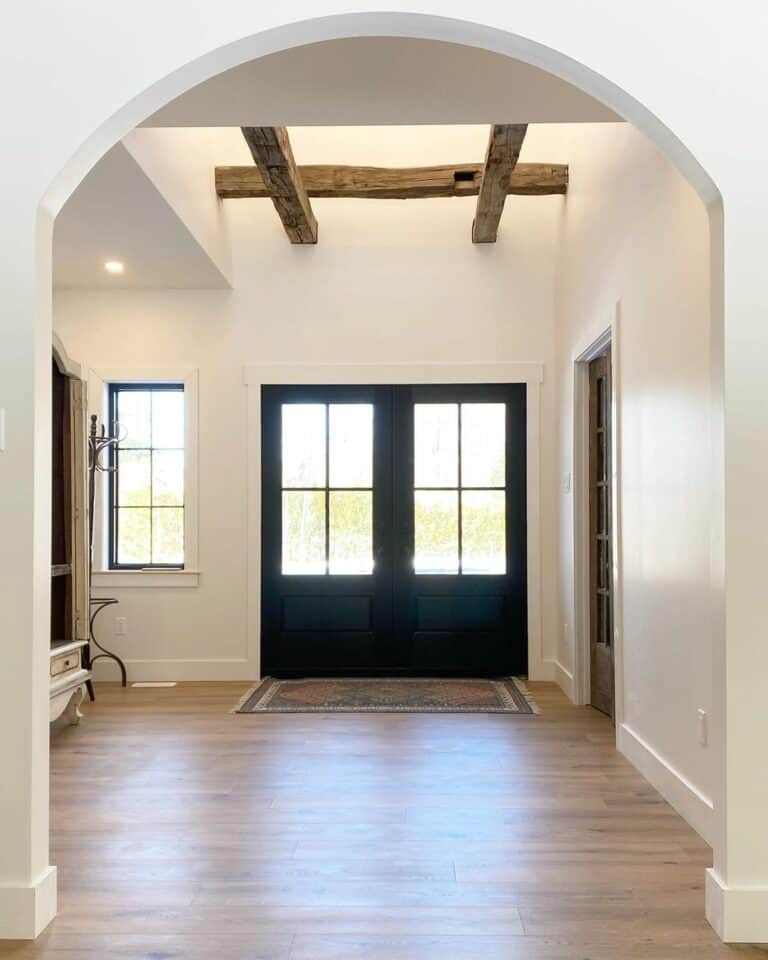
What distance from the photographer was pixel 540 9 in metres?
2.58

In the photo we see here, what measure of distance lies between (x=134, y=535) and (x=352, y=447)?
170 centimetres

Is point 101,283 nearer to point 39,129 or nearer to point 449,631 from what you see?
point 449,631

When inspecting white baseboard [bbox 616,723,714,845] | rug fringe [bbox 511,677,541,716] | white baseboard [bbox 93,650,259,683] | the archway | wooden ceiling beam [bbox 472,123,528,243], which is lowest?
rug fringe [bbox 511,677,541,716]

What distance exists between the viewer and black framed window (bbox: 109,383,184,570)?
6906mm

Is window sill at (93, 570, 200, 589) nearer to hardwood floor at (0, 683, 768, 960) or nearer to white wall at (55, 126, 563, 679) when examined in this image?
white wall at (55, 126, 563, 679)

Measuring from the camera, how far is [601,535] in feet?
18.4

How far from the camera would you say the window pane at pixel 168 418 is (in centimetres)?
692

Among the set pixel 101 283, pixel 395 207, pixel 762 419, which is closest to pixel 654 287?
pixel 762 419

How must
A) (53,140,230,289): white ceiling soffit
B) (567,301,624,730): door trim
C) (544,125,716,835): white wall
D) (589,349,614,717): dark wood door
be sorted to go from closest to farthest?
(544,125,716,835): white wall
(53,140,230,289): white ceiling soffit
(589,349,614,717): dark wood door
(567,301,624,730): door trim

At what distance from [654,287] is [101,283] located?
409cm

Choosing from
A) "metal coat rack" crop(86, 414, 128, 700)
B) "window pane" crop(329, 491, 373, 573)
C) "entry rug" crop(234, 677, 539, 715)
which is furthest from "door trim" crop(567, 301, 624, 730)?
"metal coat rack" crop(86, 414, 128, 700)

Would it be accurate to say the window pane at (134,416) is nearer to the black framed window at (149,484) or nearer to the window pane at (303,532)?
the black framed window at (149,484)

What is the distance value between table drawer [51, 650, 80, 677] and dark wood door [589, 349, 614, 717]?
2957 millimetres

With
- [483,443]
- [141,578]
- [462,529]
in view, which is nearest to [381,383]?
[483,443]
